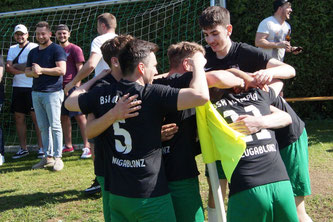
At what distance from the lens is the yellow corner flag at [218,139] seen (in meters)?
2.48

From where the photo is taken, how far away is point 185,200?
2.70 metres

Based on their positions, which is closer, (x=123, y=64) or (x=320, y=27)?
(x=123, y=64)

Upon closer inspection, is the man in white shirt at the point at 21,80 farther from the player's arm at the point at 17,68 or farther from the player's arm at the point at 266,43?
the player's arm at the point at 266,43

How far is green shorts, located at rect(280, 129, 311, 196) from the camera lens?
9.97ft

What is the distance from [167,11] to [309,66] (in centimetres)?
322

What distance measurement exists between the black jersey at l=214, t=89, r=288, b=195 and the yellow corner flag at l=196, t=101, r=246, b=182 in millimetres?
50

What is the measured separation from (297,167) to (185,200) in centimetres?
95

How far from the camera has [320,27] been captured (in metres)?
8.34

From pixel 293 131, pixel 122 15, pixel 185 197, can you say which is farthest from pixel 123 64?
pixel 122 15

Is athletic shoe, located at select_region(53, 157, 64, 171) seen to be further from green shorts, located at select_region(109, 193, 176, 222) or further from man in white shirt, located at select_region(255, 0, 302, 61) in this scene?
green shorts, located at select_region(109, 193, 176, 222)

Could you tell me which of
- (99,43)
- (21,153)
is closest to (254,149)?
(99,43)

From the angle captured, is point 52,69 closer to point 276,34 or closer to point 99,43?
point 99,43

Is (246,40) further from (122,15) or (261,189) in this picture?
(261,189)

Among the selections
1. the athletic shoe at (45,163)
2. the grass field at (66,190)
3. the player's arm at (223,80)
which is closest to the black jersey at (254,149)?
the player's arm at (223,80)
